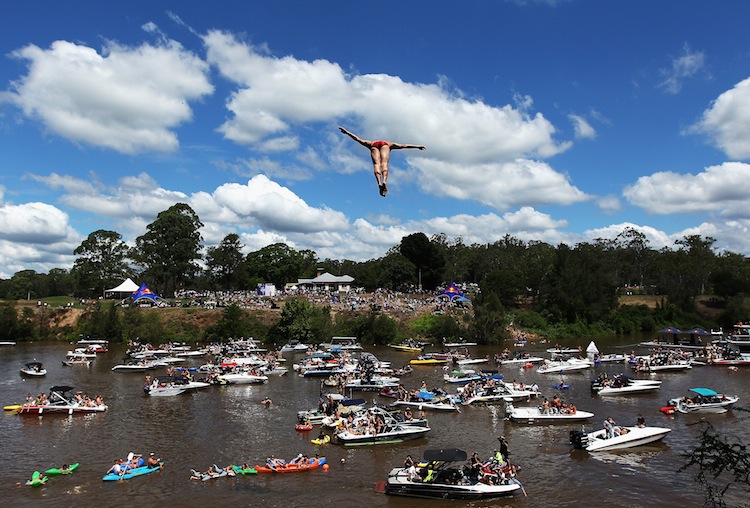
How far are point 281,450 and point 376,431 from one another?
5.20 meters

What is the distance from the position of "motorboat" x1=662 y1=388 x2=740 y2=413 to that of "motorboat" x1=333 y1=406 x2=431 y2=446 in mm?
18372

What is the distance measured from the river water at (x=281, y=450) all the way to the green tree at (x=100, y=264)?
55.7 meters

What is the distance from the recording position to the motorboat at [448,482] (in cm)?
2088

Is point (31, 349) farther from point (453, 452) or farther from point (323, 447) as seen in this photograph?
point (453, 452)

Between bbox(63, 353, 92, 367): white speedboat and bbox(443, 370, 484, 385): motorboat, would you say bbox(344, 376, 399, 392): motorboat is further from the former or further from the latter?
bbox(63, 353, 92, 367): white speedboat

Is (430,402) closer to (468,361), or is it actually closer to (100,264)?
(468,361)

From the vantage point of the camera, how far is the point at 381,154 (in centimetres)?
1095

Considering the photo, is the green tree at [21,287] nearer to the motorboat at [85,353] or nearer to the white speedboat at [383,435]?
the motorboat at [85,353]

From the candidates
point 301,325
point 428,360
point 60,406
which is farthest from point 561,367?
point 60,406

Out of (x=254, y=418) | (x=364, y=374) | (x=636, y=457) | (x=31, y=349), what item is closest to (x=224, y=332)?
(x=31, y=349)

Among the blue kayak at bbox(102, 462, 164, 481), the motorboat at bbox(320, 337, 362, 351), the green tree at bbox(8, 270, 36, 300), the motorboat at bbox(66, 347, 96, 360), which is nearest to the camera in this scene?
the blue kayak at bbox(102, 462, 164, 481)

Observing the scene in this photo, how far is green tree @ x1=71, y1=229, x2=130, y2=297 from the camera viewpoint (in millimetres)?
96312

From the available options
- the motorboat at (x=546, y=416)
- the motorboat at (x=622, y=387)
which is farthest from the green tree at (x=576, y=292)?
the motorboat at (x=546, y=416)

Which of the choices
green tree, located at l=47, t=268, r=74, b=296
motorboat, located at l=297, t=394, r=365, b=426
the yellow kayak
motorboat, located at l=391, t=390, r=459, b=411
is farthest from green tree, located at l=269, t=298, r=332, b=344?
green tree, located at l=47, t=268, r=74, b=296
